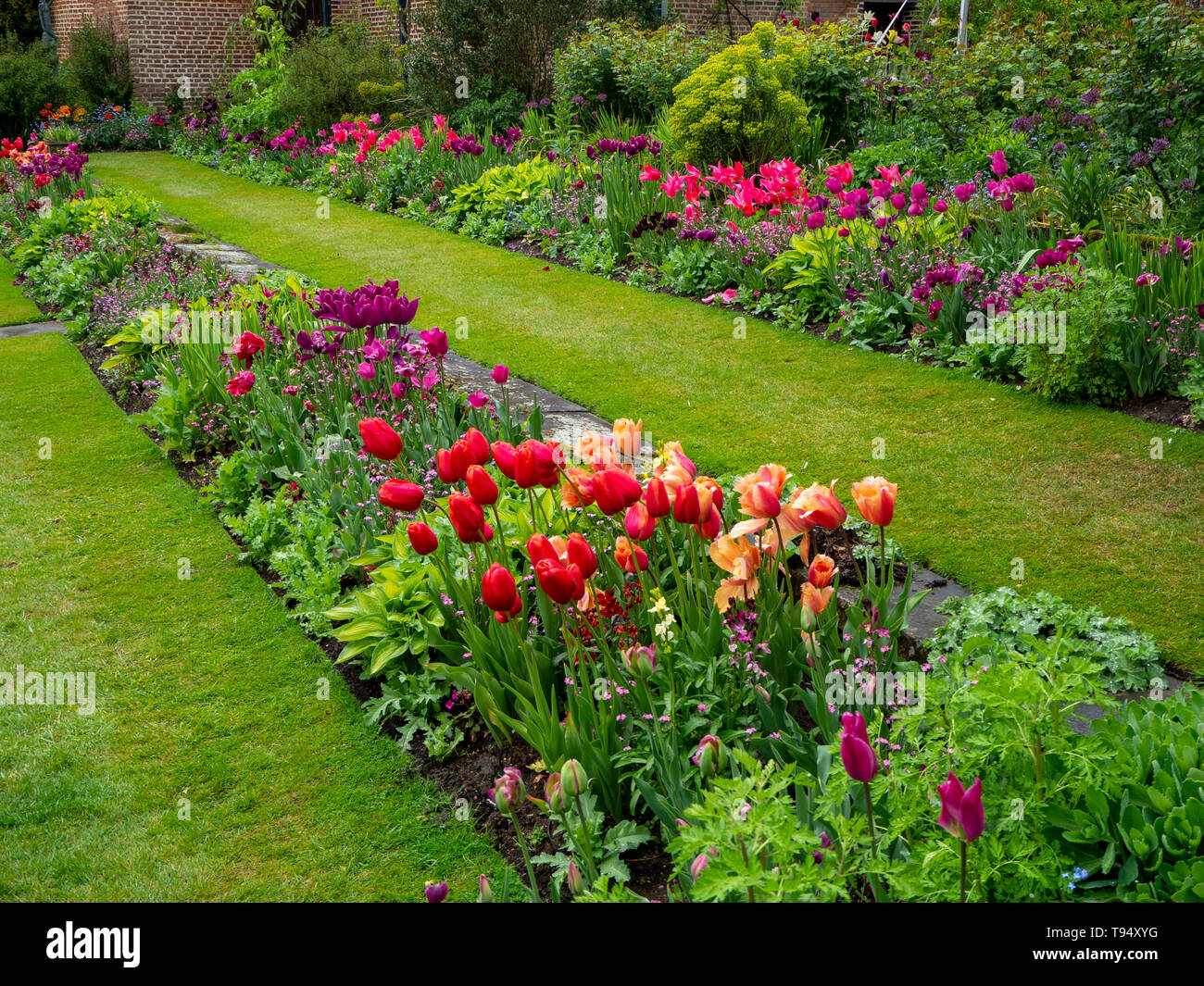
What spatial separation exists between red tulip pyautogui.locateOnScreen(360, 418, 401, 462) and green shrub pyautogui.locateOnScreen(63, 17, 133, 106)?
22.2 m

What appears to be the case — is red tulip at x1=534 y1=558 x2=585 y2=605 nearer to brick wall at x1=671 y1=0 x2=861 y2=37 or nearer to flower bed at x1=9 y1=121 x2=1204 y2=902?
flower bed at x1=9 y1=121 x2=1204 y2=902

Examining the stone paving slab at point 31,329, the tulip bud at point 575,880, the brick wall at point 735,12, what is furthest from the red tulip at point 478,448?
the brick wall at point 735,12

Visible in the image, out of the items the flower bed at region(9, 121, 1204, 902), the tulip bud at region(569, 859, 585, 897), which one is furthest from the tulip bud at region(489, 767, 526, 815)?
the tulip bud at region(569, 859, 585, 897)

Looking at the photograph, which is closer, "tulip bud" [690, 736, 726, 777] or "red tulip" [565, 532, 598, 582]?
"tulip bud" [690, 736, 726, 777]

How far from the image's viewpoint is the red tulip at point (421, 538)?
2.48 m

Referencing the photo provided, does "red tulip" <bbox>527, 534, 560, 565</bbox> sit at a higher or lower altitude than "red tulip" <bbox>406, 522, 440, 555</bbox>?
higher

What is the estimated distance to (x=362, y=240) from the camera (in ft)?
33.8

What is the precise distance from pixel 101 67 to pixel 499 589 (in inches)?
926

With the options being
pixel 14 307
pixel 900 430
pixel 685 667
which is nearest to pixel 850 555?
pixel 685 667

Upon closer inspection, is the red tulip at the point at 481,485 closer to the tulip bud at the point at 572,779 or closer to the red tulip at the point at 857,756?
the tulip bud at the point at 572,779

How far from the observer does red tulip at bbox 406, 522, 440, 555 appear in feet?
8.14

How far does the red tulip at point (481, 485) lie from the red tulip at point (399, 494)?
0.42 feet
